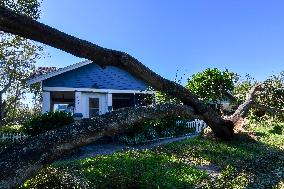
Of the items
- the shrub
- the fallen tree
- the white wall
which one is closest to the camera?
the fallen tree

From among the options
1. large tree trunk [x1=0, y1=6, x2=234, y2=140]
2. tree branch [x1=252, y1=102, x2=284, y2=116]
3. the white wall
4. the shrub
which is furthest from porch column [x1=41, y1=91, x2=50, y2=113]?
large tree trunk [x1=0, y1=6, x2=234, y2=140]

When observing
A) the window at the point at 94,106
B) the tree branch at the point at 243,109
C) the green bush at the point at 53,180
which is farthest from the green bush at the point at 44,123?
the green bush at the point at 53,180

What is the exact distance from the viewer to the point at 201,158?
12.3 m

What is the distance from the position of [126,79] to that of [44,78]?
23.6 ft

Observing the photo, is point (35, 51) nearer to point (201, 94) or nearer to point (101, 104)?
point (101, 104)

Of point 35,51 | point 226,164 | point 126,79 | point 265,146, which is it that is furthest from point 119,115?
point 35,51

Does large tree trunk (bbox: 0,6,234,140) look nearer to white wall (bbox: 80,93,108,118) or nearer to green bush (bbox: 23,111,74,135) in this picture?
green bush (bbox: 23,111,74,135)

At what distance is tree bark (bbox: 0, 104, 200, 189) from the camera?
18.2ft

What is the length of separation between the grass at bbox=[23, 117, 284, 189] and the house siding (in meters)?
15.1

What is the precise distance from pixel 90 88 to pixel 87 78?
0.89m

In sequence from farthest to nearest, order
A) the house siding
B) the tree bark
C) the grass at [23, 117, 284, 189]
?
the house siding, the grass at [23, 117, 284, 189], the tree bark

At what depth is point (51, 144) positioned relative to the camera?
619 cm

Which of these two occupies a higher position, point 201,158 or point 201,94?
point 201,94

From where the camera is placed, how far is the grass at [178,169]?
8375mm
